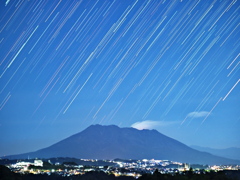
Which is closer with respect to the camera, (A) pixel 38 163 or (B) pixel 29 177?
(B) pixel 29 177

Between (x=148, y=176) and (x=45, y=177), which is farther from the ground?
(x=148, y=176)

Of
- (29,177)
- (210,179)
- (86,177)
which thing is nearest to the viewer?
(210,179)

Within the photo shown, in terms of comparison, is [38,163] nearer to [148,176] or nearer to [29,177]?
[29,177]

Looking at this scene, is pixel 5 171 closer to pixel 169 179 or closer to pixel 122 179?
pixel 169 179

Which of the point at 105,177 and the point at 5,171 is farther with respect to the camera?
the point at 105,177

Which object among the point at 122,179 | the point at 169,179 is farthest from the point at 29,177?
the point at 169,179

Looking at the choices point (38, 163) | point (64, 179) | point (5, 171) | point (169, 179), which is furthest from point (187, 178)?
point (38, 163)

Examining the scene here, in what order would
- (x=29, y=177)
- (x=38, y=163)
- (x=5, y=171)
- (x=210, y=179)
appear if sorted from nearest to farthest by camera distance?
Answer: (x=5, y=171) → (x=210, y=179) → (x=29, y=177) → (x=38, y=163)

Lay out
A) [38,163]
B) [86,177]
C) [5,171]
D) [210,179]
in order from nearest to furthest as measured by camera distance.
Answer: [5,171]
[210,179]
[86,177]
[38,163]

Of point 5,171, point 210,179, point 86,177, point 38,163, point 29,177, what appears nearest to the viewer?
point 5,171
